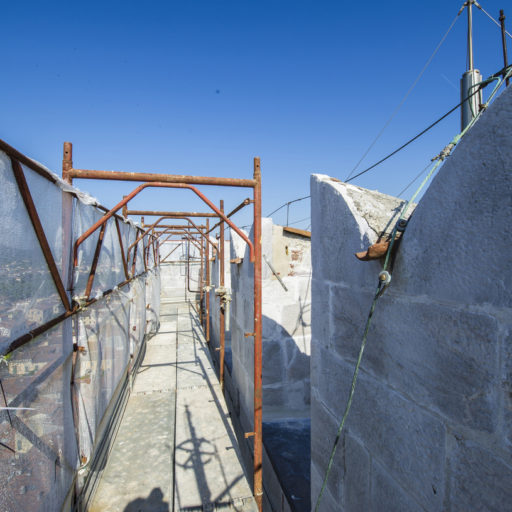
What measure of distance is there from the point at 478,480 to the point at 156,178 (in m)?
3.05

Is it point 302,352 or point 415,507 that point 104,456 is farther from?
point 415,507

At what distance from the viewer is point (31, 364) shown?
1.67 metres

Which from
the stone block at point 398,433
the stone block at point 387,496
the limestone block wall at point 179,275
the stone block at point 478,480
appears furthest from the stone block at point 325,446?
the limestone block wall at point 179,275

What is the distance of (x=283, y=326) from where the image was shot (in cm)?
455

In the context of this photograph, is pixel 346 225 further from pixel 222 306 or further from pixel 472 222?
pixel 222 306

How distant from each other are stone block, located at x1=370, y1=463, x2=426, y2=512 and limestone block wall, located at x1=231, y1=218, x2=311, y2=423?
9.99ft

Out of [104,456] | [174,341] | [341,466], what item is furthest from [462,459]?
[174,341]

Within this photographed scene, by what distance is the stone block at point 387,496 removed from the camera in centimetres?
121

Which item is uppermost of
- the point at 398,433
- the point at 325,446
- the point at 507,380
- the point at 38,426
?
the point at 507,380

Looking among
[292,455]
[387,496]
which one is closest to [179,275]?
[292,455]

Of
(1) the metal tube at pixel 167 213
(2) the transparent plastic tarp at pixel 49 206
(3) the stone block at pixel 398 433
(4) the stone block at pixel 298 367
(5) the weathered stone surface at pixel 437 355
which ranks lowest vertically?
(4) the stone block at pixel 298 367

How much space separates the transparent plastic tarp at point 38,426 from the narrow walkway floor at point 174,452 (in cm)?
154

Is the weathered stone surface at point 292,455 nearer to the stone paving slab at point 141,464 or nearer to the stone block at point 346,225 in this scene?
the stone paving slab at point 141,464

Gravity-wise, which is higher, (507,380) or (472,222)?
(472,222)
